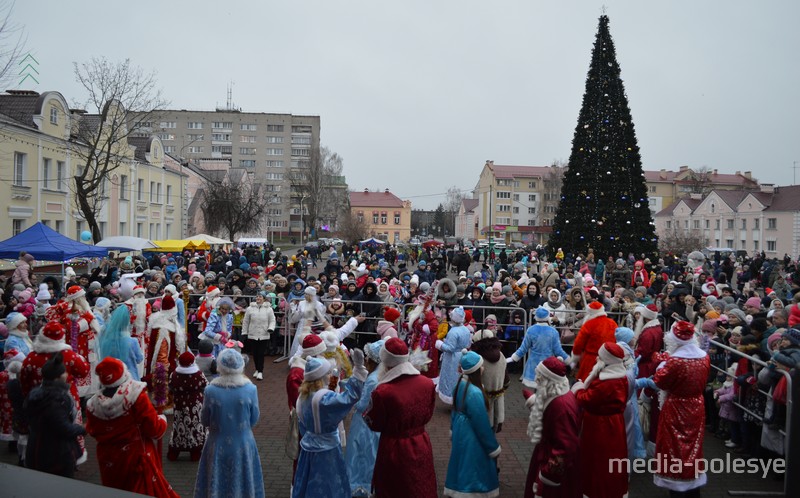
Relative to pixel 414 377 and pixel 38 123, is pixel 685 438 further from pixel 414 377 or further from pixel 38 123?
pixel 38 123

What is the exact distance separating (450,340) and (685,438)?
3749mm

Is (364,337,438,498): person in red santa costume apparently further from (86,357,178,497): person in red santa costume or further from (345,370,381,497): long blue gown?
(86,357,178,497): person in red santa costume

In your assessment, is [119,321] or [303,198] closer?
[119,321]

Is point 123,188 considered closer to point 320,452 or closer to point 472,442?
point 320,452

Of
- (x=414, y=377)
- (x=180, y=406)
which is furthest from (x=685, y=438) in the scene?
(x=180, y=406)

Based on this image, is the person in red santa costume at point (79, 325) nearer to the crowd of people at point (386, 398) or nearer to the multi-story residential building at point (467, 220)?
the crowd of people at point (386, 398)

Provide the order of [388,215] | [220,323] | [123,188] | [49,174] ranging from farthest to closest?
[388,215] → [123,188] → [49,174] → [220,323]

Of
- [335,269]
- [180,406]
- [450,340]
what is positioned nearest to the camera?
[180,406]

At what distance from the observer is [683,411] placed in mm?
5762

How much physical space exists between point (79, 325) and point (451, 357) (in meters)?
5.45

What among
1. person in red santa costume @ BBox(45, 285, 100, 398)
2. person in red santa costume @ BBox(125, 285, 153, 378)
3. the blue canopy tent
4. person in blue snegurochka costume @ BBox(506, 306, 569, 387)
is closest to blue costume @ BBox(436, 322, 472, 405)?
person in blue snegurochka costume @ BBox(506, 306, 569, 387)

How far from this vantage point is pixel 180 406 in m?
7.12

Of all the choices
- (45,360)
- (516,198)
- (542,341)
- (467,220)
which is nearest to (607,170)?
(542,341)

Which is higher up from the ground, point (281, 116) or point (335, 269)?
point (281, 116)
